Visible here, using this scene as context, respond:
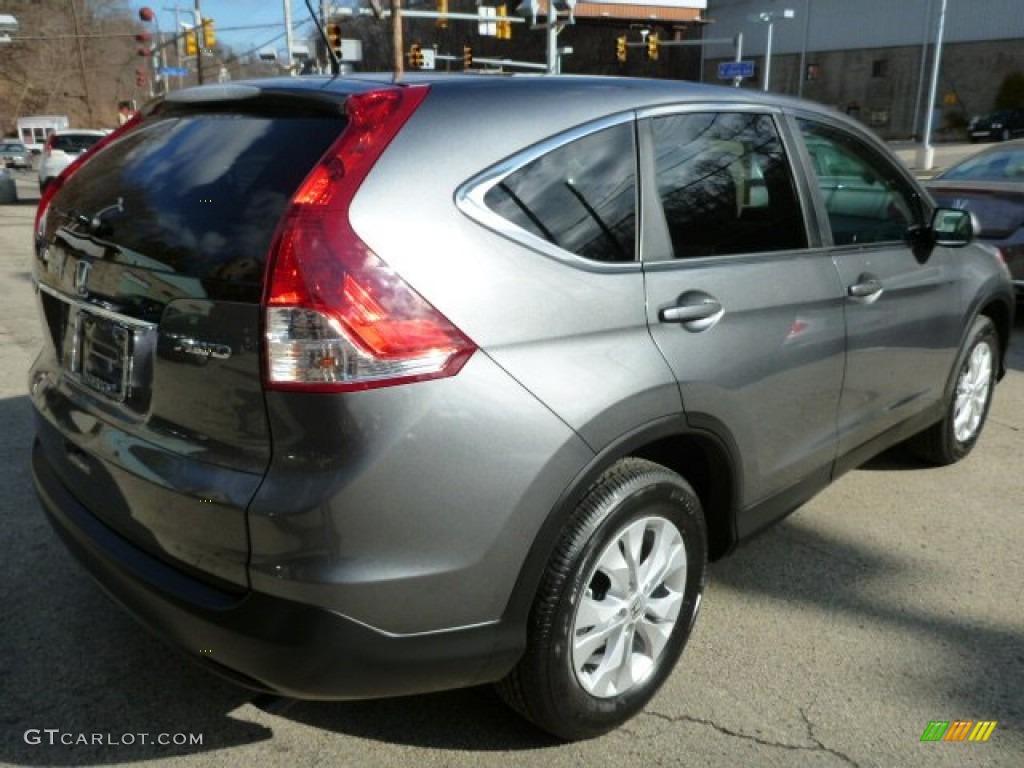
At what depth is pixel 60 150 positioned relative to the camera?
71.1ft

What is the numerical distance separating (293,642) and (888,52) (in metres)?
60.0

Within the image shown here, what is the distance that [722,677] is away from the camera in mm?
2766

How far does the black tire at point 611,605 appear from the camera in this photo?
223 centimetres

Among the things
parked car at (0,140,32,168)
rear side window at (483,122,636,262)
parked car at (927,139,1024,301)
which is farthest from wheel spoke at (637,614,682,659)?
parked car at (0,140,32,168)

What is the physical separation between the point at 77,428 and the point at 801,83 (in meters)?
61.7

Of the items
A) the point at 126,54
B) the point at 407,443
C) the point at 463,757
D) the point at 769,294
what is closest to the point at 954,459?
the point at 769,294

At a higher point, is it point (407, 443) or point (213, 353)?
point (213, 353)

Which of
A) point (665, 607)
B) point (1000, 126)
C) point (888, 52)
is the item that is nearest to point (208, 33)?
point (665, 607)

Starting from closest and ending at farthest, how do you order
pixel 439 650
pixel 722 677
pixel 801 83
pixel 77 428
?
1. pixel 439 650
2. pixel 77 428
3. pixel 722 677
4. pixel 801 83

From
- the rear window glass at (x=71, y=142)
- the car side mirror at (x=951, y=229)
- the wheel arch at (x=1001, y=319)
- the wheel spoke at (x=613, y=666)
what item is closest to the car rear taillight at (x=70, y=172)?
the wheel spoke at (x=613, y=666)

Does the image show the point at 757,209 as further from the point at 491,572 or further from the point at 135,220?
the point at 135,220

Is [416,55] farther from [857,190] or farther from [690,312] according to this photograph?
[690,312]

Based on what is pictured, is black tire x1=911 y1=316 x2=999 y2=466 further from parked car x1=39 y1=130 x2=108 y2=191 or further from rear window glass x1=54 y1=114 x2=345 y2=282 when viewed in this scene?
parked car x1=39 y1=130 x2=108 y2=191

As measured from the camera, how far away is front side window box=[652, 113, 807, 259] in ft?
8.45
